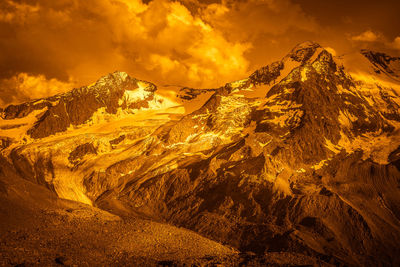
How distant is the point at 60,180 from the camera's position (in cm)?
13475

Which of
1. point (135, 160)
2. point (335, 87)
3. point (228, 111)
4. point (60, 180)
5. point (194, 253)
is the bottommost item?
point (194, 253)

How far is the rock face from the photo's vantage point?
282ft

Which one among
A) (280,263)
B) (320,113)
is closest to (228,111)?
(320,113)

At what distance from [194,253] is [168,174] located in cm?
5734

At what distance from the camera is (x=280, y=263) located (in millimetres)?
60969

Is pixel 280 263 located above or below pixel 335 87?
below

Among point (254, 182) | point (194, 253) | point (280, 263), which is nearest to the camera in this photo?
point (280, 263)

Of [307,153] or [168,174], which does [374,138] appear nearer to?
[307,153]

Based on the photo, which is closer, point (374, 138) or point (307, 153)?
point (307, 153)

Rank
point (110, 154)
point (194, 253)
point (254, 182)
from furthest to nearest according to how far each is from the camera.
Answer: point (110, 154) < point (254, 182) < point (194, 253)

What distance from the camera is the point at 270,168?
108 meters

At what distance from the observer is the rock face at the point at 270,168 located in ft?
282

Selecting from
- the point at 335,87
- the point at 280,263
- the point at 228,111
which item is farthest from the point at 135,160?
the point at 280,263

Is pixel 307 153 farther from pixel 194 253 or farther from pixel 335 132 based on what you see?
pixel 194 253
